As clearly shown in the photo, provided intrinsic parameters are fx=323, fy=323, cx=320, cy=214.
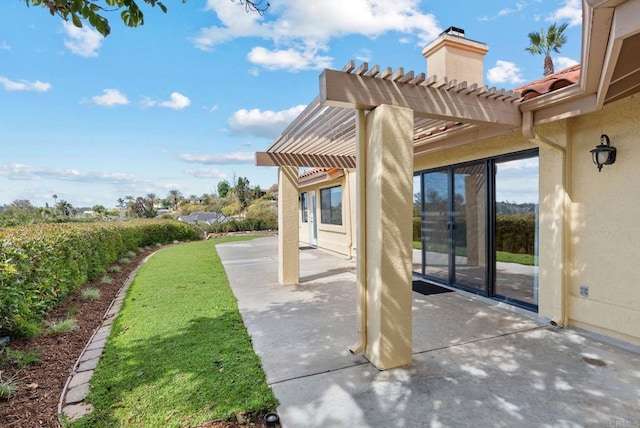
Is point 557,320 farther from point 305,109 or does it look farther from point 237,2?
point 237,2

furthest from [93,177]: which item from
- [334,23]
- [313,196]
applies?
[334,23]

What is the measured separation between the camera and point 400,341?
12.4 ft

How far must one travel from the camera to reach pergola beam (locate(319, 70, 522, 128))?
3475 mm

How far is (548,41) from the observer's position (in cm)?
1723

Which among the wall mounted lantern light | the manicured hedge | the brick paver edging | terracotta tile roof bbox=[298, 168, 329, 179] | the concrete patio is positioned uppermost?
terracotta tile roof bbox=[298, 168, 329, 179]

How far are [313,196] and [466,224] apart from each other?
9970 millimetres

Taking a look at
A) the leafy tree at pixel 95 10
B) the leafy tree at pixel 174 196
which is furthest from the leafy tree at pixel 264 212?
the leafy tree at pixel 174 196

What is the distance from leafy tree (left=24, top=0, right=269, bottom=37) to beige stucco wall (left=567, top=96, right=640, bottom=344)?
551 cm

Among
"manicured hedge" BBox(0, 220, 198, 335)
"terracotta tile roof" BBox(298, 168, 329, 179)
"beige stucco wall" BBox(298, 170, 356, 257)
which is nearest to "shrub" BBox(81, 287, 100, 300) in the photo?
"manicured hedge" BBox(0, 220, 198, 335)

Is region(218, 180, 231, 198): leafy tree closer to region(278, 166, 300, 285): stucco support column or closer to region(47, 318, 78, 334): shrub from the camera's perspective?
region(278, 166, 300, 285): stucco support column

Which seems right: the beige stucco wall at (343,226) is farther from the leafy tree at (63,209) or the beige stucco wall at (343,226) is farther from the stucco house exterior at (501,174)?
the leafy tree at (63,209)

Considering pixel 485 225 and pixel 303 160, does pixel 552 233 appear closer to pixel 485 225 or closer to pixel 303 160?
pixel 485 225

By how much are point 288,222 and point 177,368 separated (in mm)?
4745

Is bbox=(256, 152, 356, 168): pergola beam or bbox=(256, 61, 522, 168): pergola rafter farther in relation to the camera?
bbox=(256, 152, 356, 168): pergola beam
